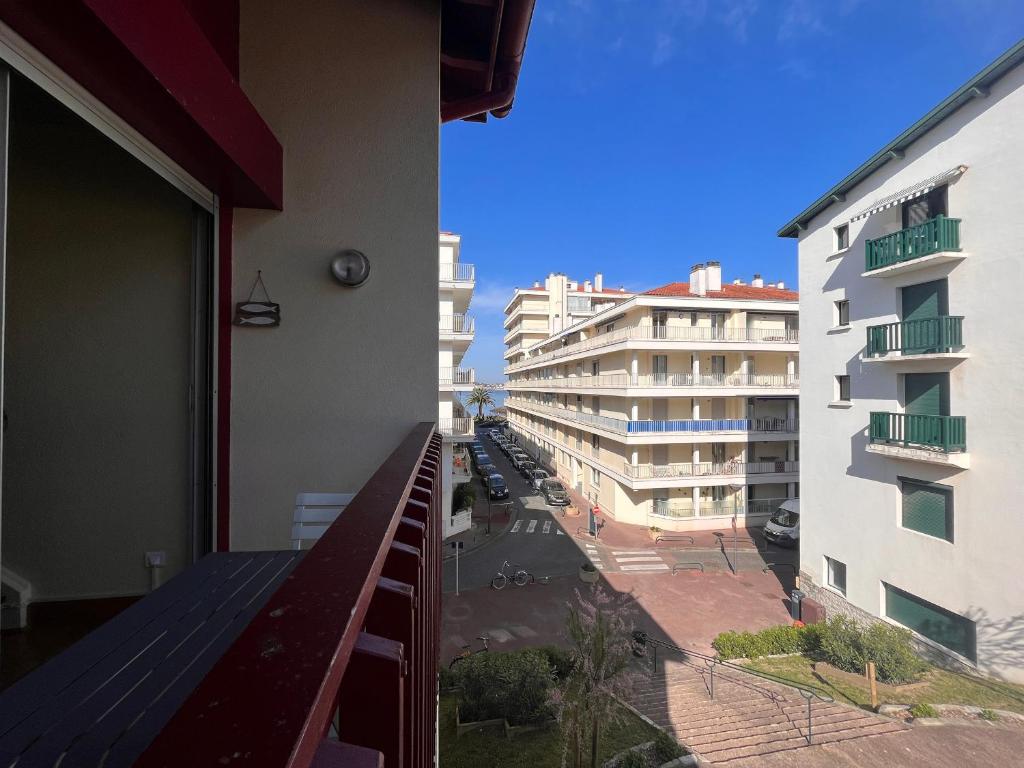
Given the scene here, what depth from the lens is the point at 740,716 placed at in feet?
27.3

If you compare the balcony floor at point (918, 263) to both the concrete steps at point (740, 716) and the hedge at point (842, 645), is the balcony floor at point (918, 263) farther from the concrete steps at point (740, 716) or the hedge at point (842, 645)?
the concrete steps at point (740, 716)

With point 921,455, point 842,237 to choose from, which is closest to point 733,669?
point 921,455

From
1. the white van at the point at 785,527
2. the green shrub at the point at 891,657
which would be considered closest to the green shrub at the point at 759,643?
the green shrub at the point at 891,657

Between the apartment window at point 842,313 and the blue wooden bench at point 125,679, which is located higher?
the apartment window at point 842,313

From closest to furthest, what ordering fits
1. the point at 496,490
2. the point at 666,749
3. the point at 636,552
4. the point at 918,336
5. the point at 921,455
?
the point at 666,749 → the point at 921,455 → the point at 918,336 → the point at 636,552 → the point at 496,490

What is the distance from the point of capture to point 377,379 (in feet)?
12.6

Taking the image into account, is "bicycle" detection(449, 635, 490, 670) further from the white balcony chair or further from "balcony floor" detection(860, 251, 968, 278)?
"balcony floor" detection(860, 251, 968, 278)

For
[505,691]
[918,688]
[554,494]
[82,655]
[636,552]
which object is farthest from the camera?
[554,494]

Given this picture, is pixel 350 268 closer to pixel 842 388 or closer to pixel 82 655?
pixel 82 655

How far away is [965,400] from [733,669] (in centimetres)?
703

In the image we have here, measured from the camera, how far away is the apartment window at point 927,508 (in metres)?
9.90

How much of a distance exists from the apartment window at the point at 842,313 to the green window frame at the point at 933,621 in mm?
6296

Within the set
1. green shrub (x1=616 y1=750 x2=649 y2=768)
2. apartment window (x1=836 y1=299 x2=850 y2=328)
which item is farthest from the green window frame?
green shrub (x1=616 y1=750 x2=649 y2=768)

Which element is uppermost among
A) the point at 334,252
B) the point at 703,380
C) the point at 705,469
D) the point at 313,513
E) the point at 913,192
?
the point at 913,192
